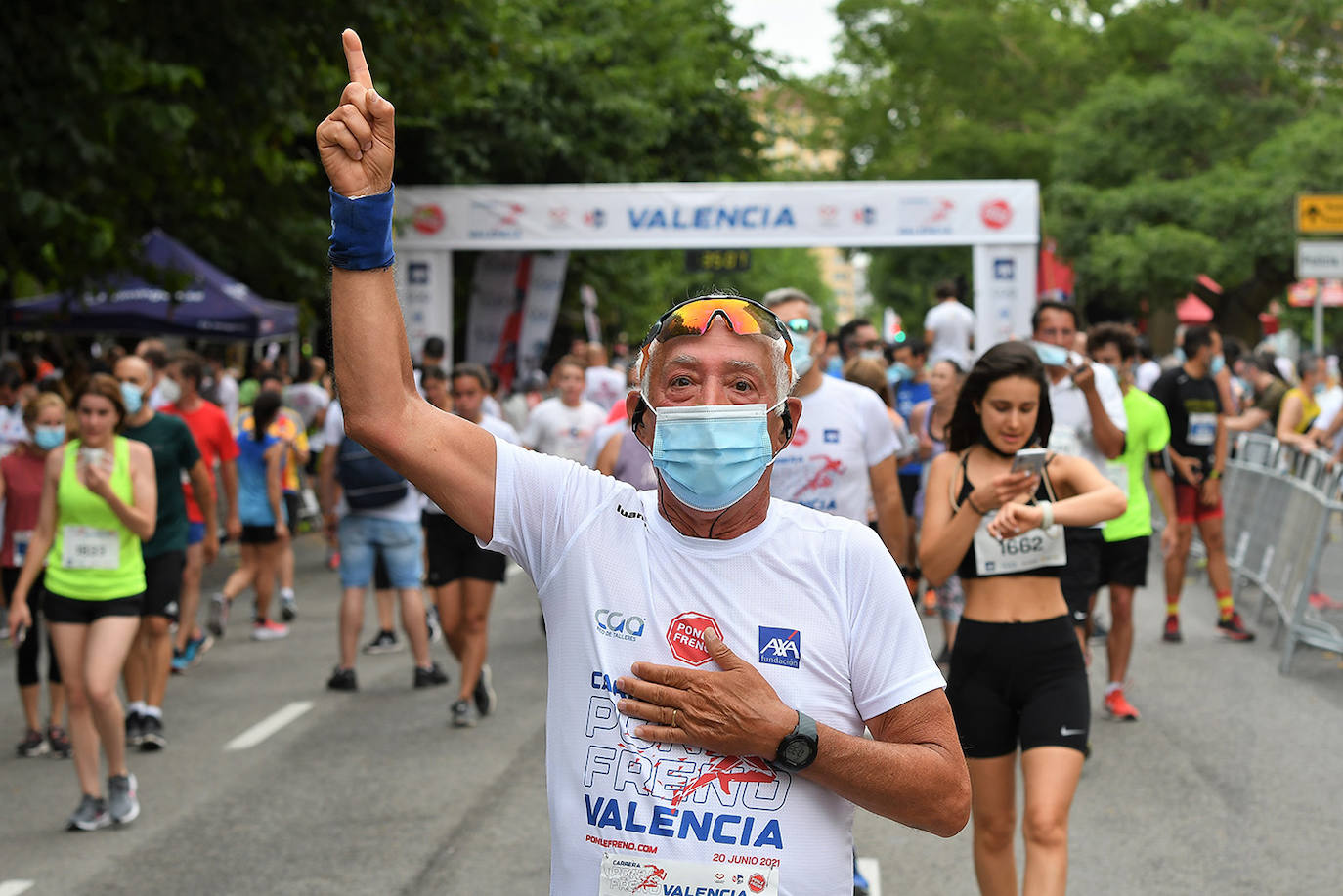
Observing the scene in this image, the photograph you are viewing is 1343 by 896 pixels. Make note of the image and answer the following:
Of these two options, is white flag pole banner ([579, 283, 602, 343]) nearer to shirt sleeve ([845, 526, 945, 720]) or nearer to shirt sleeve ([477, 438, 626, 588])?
→ shirt sleeve ([477, 438, 626, 588])

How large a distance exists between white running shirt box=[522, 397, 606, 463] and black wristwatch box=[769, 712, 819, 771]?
828 cm

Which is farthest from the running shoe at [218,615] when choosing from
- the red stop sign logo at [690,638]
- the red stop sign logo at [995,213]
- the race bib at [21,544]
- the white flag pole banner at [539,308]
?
the white flag pole banner at [539,308]

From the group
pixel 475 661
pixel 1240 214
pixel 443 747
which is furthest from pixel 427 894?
pixel 1240 214

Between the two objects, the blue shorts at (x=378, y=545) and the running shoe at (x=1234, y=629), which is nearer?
the blue shorts at (x=378, y=545)

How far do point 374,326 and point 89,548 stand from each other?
15.7ft

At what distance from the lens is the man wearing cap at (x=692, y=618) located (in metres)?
2.34

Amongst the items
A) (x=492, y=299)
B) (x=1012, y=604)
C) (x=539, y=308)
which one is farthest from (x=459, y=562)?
Answer: (x=539, y=308)

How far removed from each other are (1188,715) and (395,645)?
17.5 ft

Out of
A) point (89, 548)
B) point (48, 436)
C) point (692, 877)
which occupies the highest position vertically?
point (48, 436)

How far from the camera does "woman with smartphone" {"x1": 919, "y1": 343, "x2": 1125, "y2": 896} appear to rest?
441cm

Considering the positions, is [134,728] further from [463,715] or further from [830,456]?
[830,456]

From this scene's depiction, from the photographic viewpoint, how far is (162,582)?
25.3 ft

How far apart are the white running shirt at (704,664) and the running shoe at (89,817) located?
453 centimetres

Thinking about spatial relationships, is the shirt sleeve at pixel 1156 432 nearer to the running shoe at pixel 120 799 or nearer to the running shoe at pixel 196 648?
the running shoe at pixel 120 799
